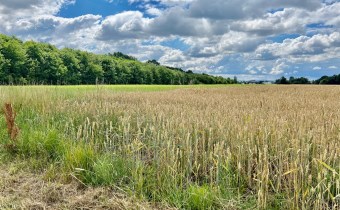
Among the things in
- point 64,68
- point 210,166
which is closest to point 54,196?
point 210,166

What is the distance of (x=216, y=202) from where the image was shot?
3609 millimetres

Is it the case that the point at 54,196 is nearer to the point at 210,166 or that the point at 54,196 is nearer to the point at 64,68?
the point at 210,166

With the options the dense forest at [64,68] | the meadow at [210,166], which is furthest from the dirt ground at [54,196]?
the dense forest at [64,68]

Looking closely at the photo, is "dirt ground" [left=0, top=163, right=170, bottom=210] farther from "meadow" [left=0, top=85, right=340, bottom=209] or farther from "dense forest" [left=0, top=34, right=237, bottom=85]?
"dense forest" [left=0, top=34, right=237, bottom=85]

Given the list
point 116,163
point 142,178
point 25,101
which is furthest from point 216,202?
point 25,101

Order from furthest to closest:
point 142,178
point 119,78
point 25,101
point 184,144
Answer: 1. point 119,78
2. point 25,101
3. point 184,144
4. point 142,178

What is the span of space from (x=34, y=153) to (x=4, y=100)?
5.74 metres

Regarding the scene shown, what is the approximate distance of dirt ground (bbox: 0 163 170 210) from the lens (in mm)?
3857

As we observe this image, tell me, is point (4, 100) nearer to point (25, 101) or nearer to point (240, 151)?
point (25, 101)

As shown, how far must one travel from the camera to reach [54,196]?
13.8 feet

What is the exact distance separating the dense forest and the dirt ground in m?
38.2

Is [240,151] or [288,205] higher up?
[240,151]

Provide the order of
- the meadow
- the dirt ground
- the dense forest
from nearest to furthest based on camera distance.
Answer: the meadow → the dirt ground → the dense forest

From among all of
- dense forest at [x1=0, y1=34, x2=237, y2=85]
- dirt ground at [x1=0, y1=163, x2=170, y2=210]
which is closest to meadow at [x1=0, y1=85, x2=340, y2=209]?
dirt ground at [x1=0, y1=163, x2=170, y2=210]
